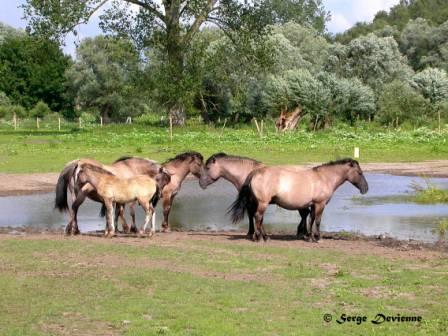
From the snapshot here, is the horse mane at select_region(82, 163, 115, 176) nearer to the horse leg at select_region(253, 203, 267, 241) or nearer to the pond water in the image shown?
the pond water

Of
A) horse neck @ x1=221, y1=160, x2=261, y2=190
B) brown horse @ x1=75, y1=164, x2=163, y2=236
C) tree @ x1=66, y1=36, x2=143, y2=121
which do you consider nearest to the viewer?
brown horse @ x1=75, y1=164, x2=163, y2=236

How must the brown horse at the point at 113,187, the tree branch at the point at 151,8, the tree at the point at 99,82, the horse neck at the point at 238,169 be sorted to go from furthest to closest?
the tree at the point at 99,82
the tree branch at the point at 151,8
the horse neck at the point at 238,169
the brown horse at the point at 113,187

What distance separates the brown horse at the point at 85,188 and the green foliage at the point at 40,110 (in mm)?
66709

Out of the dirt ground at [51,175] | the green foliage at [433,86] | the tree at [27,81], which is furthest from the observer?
the tree at [27,81]

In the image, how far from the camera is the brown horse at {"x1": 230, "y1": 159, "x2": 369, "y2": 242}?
15039 mm

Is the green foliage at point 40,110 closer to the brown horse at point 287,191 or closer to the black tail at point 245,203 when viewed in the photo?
the black tail at point 245,203

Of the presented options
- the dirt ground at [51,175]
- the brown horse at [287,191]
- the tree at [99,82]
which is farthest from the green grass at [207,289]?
the tree at [99,82]

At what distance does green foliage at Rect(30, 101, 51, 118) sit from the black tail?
2715 inches

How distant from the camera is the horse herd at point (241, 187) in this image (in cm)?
1514

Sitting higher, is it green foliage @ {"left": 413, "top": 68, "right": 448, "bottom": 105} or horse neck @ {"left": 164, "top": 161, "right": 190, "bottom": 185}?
green foliage @ {"left": 413, "top": 68, "right": 448, "bottom": 105}

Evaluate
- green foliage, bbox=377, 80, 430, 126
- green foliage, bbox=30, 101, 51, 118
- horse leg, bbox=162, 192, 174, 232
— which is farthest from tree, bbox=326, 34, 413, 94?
horse leg, bbox=162, 192, 174, 232

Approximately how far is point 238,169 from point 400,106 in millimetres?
42948

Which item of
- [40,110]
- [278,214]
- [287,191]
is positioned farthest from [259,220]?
[40,110]

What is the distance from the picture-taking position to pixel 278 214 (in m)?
20.9
